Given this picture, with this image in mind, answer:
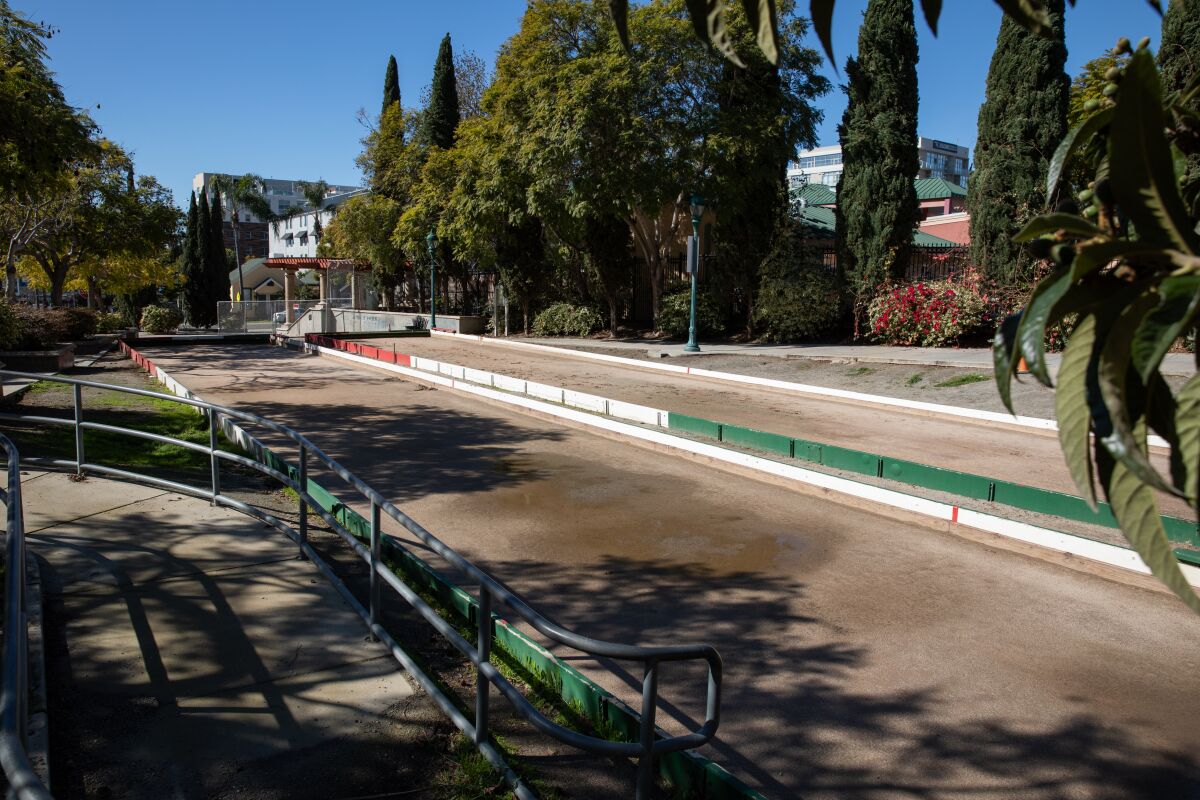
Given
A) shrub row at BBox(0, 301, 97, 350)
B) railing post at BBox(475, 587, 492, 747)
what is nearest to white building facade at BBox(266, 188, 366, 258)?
shrub row at BBox(0, 301, 97, 350)

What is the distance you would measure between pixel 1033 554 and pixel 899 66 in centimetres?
1815

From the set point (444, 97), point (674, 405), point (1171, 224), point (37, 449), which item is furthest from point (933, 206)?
point (1171, 224)

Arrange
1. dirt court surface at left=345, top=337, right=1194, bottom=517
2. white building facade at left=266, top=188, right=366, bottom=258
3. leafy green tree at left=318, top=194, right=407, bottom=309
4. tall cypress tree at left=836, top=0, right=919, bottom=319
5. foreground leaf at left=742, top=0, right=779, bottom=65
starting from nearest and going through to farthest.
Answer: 1. foreground leaf at left=742, top=0, right=779, bottom=65
2. dirt court surface at left=345, top=337, right=1194, bottom=517
3. tall cypress tree at left=836, top=0, right=919, bottom=319
4. leafy green tree at left=318, top=194, right=407, bottom=309
5. white building facade at left=266, top=188, right=366, bottom=258

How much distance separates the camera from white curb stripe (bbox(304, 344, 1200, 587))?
6207mm

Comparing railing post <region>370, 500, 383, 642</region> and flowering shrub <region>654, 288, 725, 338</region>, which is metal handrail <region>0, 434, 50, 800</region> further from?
flowering shrub <region>654, 288, 725, 338</region>

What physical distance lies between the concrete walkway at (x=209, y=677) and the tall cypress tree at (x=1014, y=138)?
1765cm

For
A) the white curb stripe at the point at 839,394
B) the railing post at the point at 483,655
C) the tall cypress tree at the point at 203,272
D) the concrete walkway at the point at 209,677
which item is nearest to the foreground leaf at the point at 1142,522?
the railing post at the point at 483,655

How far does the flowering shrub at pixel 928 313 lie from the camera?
1886 centimetres

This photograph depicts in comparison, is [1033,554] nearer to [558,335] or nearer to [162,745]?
[162,745]

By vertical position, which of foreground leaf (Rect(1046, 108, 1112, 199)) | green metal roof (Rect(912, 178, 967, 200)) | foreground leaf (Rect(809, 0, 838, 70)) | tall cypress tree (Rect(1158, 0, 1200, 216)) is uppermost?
green metal roof (Rect(912, 178, 967, 200))

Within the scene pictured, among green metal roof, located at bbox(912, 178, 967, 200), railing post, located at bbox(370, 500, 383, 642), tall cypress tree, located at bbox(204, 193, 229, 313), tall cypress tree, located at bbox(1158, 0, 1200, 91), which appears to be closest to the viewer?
railing post, located at bbox(370, 500, 383, 642)

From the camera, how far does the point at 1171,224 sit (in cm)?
104

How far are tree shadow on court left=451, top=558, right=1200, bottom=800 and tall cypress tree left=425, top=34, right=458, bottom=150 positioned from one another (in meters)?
34.1

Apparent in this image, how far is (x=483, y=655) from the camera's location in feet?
11.8
